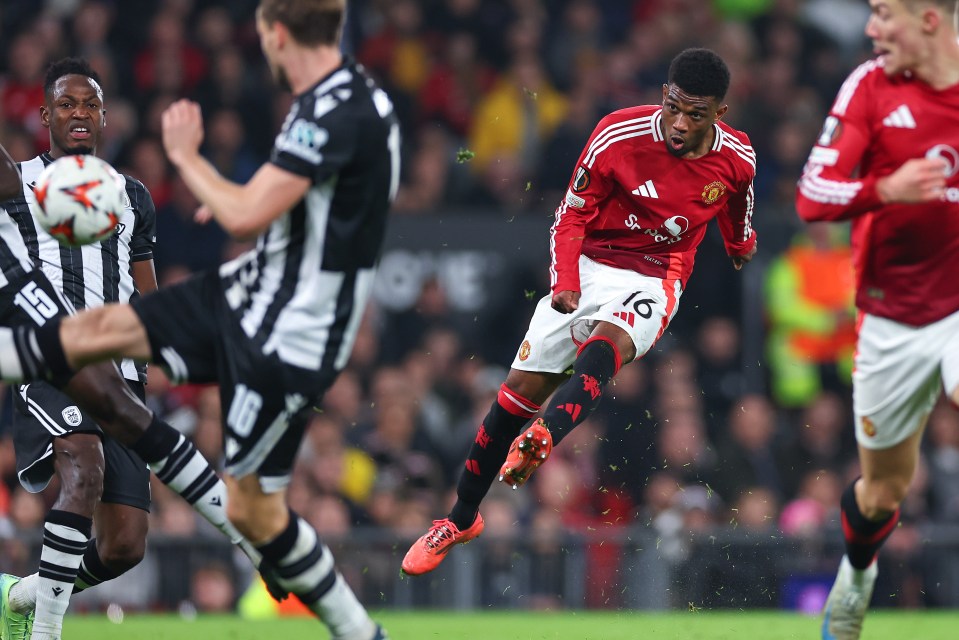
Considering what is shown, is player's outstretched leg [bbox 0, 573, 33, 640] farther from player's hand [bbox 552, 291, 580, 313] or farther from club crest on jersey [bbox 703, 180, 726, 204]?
club crest on jersey [bbox 703, 180, 726, 204]

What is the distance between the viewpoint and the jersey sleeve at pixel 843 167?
589 cm

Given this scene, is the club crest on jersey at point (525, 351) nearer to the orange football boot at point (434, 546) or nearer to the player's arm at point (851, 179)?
the orange football boot at point (434, 546)

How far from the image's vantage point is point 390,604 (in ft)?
37.0

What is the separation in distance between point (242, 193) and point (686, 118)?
2.93 m

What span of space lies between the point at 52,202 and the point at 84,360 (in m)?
0.66

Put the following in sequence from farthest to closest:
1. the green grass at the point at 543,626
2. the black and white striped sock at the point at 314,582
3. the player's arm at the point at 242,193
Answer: the green grass at the point at 543,626, the black and white striped sock at the point at 314,582, the player's arm at the point at 242,193

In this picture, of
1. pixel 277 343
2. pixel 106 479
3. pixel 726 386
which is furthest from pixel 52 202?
pixel 726 386

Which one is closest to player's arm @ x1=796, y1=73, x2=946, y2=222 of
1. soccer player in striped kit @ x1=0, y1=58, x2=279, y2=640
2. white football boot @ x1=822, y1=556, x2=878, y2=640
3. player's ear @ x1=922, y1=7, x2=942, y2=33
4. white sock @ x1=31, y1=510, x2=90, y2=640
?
player's ear @ x1=922, y1=7, x2=942, y2=33

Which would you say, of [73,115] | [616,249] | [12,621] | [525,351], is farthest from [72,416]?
[616,249]

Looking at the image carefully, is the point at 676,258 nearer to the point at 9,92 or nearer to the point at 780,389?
the point at 780,389

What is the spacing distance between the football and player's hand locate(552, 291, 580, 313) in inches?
98.0

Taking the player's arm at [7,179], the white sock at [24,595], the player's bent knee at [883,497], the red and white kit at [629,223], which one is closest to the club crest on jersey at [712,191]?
the red and white kit at [629,223]

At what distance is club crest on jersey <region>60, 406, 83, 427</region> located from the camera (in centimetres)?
709

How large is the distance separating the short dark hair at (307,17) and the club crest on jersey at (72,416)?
96.3 inches
